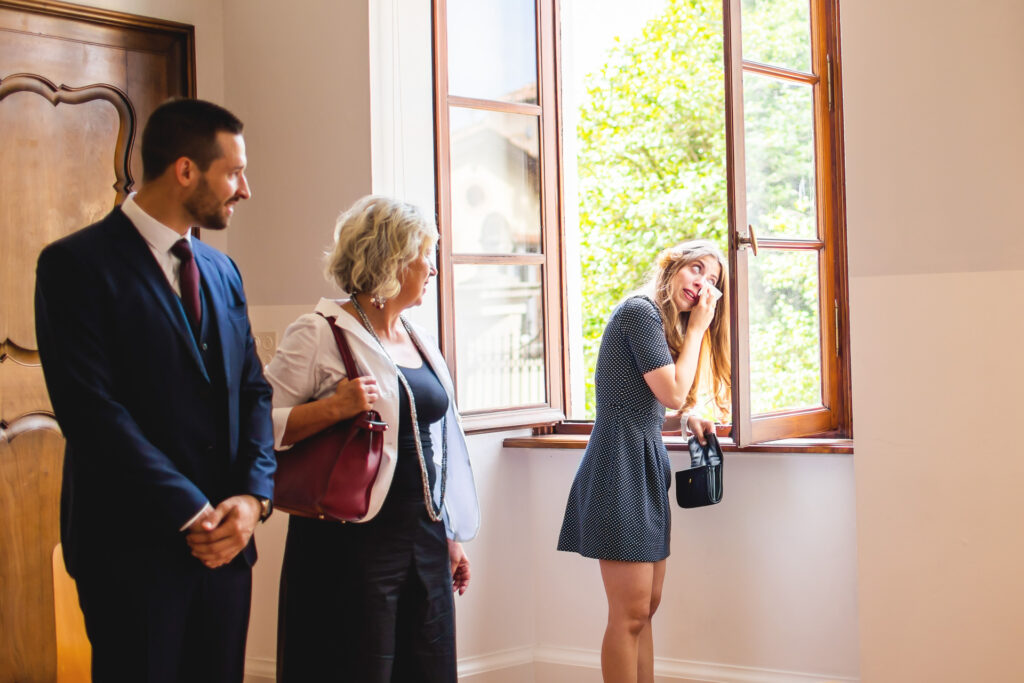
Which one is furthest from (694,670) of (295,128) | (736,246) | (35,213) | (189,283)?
(35,213)

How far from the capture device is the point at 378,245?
89.1 inches

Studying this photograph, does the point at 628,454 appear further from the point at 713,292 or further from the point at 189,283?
the point at 189,283

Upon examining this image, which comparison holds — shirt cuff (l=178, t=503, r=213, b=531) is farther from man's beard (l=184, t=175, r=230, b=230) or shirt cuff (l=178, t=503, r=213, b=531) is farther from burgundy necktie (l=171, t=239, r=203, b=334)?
man's beard (l=184, t=175, r=230, b=230)

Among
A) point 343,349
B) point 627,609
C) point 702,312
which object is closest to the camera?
point 343,349

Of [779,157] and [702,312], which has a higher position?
[779,157]

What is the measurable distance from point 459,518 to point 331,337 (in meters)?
0.54

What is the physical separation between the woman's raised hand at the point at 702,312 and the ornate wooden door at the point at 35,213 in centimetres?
201

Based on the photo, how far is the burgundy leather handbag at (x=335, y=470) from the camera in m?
2.09

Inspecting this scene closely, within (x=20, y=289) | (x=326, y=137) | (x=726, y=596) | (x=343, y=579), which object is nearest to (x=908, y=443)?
(x=726, y=596)

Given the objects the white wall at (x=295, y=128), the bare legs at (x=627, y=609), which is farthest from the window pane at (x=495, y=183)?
the bare legs at (x=627, y=609)

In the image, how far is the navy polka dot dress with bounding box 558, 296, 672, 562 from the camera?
8.55ft

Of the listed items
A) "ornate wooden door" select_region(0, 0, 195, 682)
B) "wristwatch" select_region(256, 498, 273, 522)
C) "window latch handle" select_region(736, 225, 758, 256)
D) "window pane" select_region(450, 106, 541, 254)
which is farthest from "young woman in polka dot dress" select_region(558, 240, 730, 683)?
"ornate wooden door" select_region(0, 0, 195, 682)

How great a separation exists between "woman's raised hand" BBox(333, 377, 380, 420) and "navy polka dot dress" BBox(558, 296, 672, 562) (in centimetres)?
78

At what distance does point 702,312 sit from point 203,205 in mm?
1443
